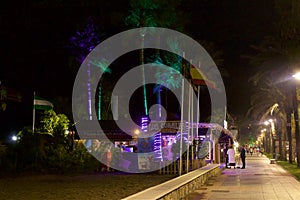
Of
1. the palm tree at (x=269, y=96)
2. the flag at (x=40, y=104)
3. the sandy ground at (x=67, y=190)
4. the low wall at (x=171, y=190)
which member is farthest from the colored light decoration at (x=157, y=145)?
the palm tree at (x=269, y=96)

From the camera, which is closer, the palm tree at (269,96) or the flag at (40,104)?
the flag at (40,104)

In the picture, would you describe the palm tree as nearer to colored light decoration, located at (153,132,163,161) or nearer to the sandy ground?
colored light decoration, located at (153,132,163,161)

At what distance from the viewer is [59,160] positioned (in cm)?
2628

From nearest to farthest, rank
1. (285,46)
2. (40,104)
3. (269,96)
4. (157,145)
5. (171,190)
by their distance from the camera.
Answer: (171,190), (157,145), (40,104), (285,46), (269,96)

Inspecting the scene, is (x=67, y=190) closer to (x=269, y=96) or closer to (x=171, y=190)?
(x=171, y=190)

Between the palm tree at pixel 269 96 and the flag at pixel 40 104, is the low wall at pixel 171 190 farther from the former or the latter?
the palm tree at pixel 269 96

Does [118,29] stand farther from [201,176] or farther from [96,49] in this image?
[201,176]

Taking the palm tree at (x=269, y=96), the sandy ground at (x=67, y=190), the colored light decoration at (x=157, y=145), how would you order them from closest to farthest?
the sandy ground at (x=67, y=190), the colored light decoration at (x=157, y=145), the palm tree at (x=269, y=96)

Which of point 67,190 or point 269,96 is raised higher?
point 269,96

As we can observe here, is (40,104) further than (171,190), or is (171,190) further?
(40,104)

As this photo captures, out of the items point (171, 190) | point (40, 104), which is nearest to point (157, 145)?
point (40, 104)

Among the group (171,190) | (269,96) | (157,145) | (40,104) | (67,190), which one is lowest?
(67,190)

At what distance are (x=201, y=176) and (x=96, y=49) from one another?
1805 cm

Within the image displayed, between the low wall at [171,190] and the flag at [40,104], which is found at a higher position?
the flag at [40,104]
